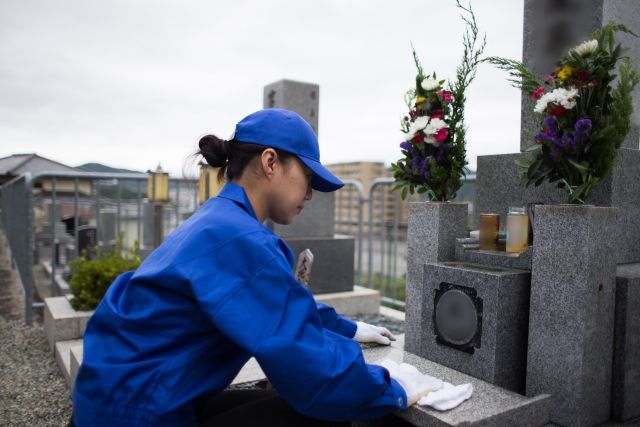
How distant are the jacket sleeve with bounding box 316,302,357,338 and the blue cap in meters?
0.72

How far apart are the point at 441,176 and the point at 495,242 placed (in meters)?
0.50

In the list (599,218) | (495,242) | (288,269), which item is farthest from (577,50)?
(288,269)

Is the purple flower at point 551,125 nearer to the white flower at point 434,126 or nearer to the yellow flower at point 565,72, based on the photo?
the yellow flower at point 565,72

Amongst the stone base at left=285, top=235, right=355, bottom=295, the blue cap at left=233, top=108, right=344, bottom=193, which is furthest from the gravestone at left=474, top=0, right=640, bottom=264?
the stone base at left=285, top=235, right=355, bottom=295

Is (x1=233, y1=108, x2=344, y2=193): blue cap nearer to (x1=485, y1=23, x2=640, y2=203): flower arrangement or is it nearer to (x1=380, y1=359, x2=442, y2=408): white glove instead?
(x1=380, y1=359, x2=442, y2=408): white glove

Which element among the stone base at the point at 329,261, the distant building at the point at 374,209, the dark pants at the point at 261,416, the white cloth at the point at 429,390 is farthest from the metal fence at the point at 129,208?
the dark pants at the point at 261,416

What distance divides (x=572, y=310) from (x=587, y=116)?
2.92ft

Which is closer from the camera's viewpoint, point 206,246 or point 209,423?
point 206,246

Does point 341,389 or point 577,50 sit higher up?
point 577,50

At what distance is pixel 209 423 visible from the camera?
1807mm

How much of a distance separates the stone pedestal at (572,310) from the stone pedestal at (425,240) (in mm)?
696

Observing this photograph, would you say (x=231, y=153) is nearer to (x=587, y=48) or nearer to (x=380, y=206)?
(x=587, y=48)

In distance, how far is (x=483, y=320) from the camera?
252 centimetres

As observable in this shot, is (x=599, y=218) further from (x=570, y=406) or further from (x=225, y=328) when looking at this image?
(x=225, y=328)
